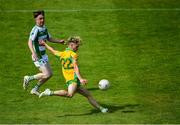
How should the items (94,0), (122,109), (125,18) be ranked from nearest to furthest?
(122,109)
(125,18)
(94,0)

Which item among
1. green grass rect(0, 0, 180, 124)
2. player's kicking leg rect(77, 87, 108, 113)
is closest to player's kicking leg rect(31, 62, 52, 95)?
green grass rect(0, 0, 180, 124)

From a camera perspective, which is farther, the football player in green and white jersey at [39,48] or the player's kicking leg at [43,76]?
the player's kicking leg at [43,76]

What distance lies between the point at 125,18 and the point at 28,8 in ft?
14.4

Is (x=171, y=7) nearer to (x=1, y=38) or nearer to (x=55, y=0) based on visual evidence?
(x=55, y=0)

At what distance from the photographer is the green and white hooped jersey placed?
21.2 m

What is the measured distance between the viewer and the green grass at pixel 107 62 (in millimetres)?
20000

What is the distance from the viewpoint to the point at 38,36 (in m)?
21.4

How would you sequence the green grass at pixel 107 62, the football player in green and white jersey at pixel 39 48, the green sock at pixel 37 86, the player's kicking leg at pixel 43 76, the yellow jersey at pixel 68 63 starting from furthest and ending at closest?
the green sock at pixel 37 86
the player's kicking leg at pixel 43 76
the football player in green and white jersey at pixel 39 48
the green grass at pixel 107 62
the yellow jersey at pixel 68 63

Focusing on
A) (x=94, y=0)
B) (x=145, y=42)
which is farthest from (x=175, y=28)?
(x=94, y=0)

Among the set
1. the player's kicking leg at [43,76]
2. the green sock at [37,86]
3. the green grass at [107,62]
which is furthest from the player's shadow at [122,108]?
the green sock at [37,86]

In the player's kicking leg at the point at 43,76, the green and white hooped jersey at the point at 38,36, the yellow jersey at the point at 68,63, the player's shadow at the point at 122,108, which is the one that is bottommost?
the player's shadow at the point at 122,108

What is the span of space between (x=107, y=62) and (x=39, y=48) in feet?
14.4

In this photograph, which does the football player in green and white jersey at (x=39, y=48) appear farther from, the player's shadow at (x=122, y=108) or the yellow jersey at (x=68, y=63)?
the player's shadow at (x=122, y=108)

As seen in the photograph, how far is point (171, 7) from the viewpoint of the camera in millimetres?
30734
